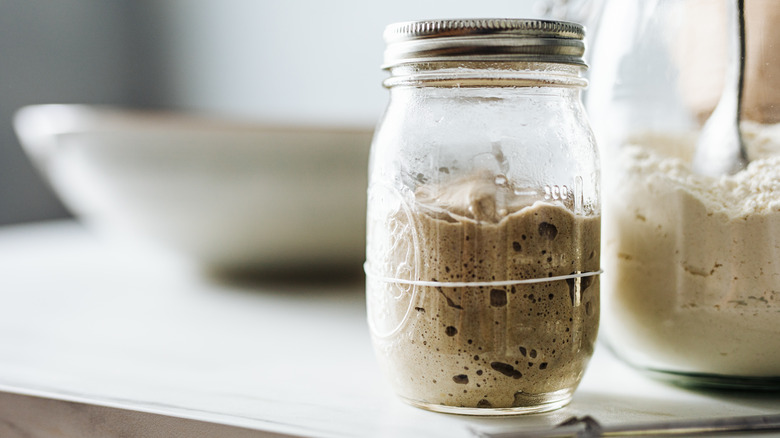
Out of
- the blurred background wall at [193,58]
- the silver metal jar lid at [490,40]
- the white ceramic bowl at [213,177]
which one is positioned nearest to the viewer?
the silver metal jar lid at [490,40]

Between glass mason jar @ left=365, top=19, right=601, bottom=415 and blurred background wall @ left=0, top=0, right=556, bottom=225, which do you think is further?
blurred background wall @ left=0, top=0, right=556, bottom=225

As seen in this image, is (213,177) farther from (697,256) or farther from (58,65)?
(58,65)

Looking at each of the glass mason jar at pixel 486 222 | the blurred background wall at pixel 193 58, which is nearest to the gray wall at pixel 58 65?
the blurred background wall at pixel 193 58

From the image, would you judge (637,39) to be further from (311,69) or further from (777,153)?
(311,69)

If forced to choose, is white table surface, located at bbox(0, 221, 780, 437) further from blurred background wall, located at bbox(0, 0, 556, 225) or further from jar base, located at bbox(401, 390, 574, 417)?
blurred background wall, located at bbox(0, 0, 556, 225)

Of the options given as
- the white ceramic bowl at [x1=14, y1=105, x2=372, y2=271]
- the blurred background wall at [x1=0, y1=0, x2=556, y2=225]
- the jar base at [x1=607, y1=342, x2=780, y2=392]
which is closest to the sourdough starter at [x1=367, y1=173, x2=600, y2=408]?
the jar base at [x1=607, y1=342, x2=780, y2=392]

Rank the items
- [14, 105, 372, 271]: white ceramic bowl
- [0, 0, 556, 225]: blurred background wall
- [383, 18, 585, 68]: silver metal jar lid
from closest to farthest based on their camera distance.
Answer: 1. [383, 18, 585, 68]: silver metal jar lid
2. [14, 105, 372, 271]: white ceramic bowl
3. [0, 0, 556, 225]: blurred background wall

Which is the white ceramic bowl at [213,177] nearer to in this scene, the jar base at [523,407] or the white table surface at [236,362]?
the white table surface at [236,362]

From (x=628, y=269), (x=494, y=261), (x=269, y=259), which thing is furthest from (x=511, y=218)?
(x=269, y=259)
